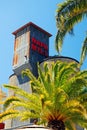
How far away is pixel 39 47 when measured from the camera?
60250 millimetres

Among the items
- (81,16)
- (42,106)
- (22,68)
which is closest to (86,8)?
(81,16)

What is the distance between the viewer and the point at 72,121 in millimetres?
27266

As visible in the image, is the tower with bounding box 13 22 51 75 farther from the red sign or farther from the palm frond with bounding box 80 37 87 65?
the palm frond with bounding box 80 37 87 65

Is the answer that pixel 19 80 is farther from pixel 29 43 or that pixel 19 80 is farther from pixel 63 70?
pixel 63 70

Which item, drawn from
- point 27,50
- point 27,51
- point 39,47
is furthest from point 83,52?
Answer: point 39,47

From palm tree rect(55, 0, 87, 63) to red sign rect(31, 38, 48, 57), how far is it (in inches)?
1604

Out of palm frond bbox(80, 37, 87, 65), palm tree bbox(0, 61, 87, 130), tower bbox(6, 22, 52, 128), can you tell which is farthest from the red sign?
palm frond bbox(80, 37, 87, 65)

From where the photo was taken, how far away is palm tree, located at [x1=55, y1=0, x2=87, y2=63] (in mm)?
17625

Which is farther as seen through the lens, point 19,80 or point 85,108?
point 19,80

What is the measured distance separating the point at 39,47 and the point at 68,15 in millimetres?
42448

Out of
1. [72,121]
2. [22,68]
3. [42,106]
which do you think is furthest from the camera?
[22,68]

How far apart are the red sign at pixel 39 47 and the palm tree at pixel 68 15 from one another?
40753 millimetres

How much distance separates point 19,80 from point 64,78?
30799 millimetres

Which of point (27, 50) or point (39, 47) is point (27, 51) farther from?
point (39, 47)
